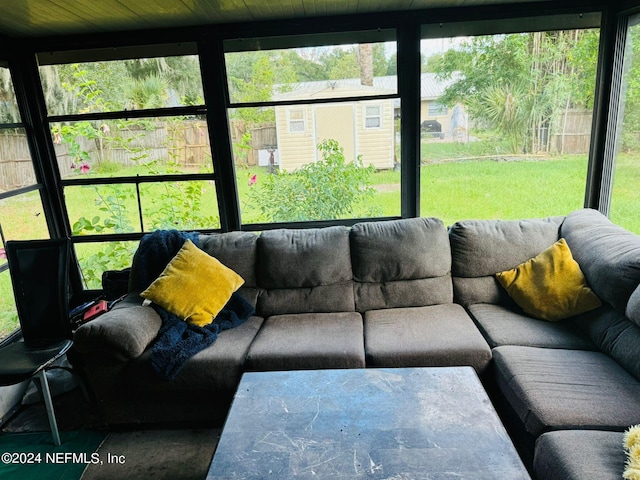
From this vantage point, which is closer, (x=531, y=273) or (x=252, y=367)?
(x=252, y=367)

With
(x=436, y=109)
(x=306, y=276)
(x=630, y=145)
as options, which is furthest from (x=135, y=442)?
(x=630, y=145)

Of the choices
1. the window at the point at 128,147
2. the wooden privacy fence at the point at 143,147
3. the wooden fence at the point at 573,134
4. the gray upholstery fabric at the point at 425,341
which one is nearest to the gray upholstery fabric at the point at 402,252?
the gray upholstery fabric at the point at 425,341

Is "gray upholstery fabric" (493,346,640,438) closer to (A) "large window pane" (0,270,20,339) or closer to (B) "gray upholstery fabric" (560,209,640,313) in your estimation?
(B) "gray upholstery fabric" (560,209,640,313)

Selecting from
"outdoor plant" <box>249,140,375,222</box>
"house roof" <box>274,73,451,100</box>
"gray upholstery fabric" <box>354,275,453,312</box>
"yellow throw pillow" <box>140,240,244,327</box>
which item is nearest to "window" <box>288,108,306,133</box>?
"house roof" <box>274,73,451,100</box>

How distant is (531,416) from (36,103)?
380cm

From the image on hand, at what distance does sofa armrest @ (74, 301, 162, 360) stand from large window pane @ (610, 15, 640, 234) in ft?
10.3

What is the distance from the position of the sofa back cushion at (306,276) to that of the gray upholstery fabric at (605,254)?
1368 mm

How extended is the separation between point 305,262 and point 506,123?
183 cm

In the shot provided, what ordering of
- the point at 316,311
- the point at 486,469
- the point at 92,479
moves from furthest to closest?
the point at 316,311 → the point at 92,479 → the point at 486,469

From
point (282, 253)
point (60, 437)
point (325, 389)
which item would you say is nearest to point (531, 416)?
point (325, 389)

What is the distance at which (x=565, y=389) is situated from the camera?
5.86 feet

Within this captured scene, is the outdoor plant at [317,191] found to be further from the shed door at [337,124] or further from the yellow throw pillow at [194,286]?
the yellow throw pillow at [194,286]

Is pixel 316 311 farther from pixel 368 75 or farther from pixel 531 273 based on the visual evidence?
pixel 368 75

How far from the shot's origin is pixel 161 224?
347 cm
